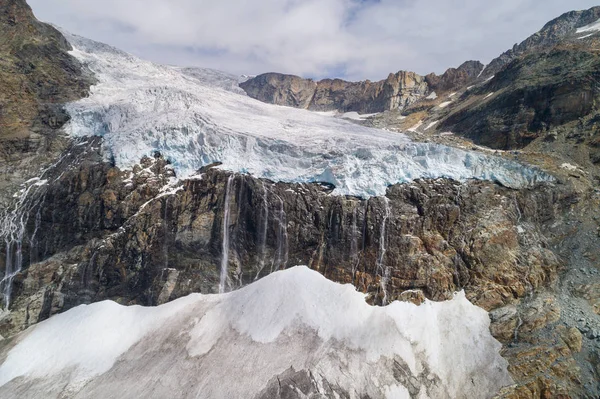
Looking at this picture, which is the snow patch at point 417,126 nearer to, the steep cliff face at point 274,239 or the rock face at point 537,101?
the rock face at point 537,101

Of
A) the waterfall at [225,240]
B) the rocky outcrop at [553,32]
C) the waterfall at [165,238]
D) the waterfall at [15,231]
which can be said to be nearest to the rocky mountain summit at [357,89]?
the rocky outcrop at [553,32]

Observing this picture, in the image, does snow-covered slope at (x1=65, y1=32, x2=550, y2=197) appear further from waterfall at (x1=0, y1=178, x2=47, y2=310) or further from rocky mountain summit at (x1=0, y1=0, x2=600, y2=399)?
waterfall at (x1=0, y1=178, x2=47, y2=310)

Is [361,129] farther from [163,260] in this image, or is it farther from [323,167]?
[163,260]

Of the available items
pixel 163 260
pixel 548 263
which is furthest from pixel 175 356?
pixel 548 263

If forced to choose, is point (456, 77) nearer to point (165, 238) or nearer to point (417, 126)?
point (417, 126)

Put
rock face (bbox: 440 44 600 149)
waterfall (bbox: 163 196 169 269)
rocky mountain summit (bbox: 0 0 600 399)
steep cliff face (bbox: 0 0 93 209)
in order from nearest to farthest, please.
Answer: rocky mountain summit (bbox: 0 0 600 399) < waterfall (bbox: 163 196 169 269) < steep cliff face (bbox: 0 0 93 209) < rock face (bbox: 440 44 600 149)

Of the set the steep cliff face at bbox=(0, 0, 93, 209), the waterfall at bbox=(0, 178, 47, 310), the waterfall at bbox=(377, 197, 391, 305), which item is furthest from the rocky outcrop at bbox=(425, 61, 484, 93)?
the waterfall at bbox=(0, 178, 47, 310)

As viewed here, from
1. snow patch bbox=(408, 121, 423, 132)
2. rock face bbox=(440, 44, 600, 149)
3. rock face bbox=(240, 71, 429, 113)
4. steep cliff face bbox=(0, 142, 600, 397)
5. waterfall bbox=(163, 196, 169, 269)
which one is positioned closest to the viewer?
steep cliff face bbox=(0, 142, 600, 397)
